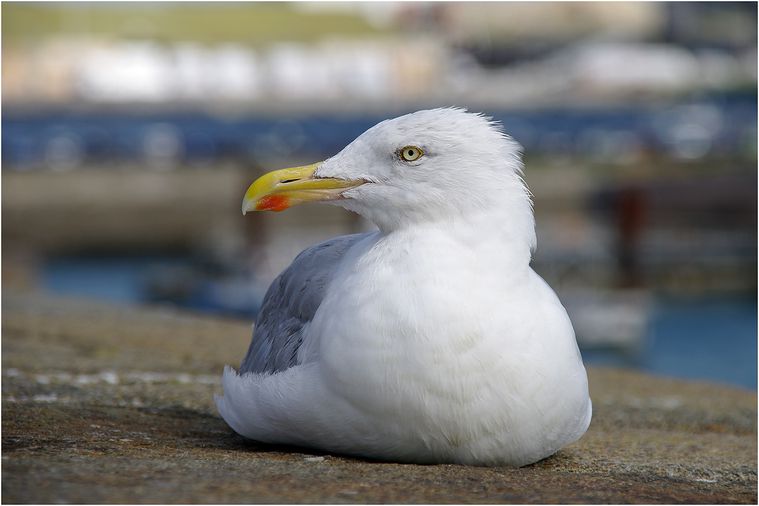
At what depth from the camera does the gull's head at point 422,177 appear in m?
3.34

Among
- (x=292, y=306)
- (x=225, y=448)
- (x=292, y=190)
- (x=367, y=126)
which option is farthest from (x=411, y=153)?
(x=367, y=126)

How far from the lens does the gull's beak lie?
11.2 ft

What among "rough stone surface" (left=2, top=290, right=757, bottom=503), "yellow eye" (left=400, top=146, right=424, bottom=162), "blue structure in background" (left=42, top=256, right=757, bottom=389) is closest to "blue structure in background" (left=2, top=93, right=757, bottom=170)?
"blue structure in background" (left=42, top=256, right=757, bottom=389)

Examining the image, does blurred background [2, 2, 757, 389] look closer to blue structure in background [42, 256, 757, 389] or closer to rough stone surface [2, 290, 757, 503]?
blue structure in background [42, 256, 757, 389]

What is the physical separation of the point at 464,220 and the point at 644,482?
3.07 feet

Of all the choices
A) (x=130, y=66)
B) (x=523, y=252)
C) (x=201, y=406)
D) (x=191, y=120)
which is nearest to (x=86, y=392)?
(x=201, y=406)

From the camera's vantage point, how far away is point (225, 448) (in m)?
3.60

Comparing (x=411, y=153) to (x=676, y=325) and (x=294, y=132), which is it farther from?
(x=294, y=132)

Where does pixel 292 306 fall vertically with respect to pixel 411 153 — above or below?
below

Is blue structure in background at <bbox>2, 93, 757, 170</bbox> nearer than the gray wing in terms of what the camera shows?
No

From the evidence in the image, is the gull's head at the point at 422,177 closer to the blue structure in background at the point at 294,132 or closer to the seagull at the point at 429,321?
the seagull at the point at 429,321

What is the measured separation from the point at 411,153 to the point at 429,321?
51 centimetres

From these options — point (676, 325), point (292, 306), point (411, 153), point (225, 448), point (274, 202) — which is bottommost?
point (676, 325)

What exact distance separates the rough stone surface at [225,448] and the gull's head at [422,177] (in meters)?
0.72
